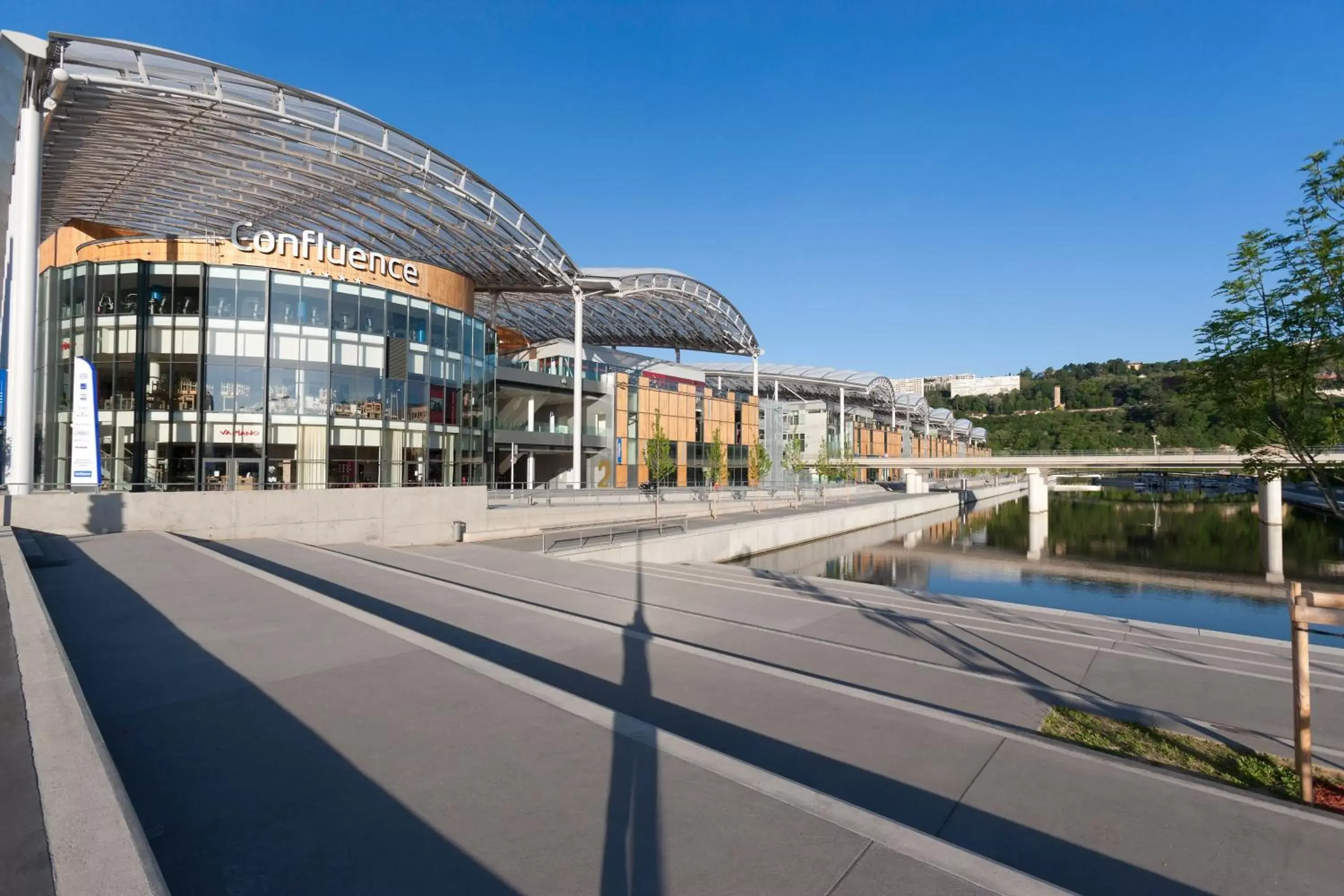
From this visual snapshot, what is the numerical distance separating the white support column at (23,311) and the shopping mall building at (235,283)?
0.07 m

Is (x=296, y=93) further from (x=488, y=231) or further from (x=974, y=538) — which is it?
(x=974, y=538)

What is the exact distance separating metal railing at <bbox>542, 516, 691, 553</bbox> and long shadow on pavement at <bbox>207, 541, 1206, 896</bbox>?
1628cm

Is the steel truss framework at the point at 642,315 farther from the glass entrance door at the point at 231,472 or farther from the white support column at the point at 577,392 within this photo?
the glass entrance door at the point at 231,472

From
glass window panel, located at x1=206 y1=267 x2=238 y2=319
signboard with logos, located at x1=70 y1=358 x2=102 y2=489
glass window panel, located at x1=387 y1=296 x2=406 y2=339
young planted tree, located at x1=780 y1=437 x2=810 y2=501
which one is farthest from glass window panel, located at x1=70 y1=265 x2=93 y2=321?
young planted tree, located at x1=780 y1=437 x2=810 y2=501

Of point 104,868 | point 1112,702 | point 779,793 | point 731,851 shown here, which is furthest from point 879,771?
point 104,868

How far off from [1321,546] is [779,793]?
55426 millimetres

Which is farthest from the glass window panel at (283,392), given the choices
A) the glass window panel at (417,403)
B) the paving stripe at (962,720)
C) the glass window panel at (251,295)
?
the paving stripe at (962,720)

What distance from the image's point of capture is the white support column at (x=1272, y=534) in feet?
112

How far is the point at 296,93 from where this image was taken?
30328 mm

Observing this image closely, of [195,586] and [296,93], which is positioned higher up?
[296,93]

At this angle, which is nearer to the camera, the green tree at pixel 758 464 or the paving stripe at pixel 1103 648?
the paving stripe at pixel 1103 648

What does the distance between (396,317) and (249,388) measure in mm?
7159

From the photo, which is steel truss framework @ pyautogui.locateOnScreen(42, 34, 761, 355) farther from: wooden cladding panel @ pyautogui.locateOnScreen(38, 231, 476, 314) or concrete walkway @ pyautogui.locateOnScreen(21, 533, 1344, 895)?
concrete walkway @ pyautogui.locateOnScreen(21, 533, 1344, 895)

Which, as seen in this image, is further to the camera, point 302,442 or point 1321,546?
point 1321,546
